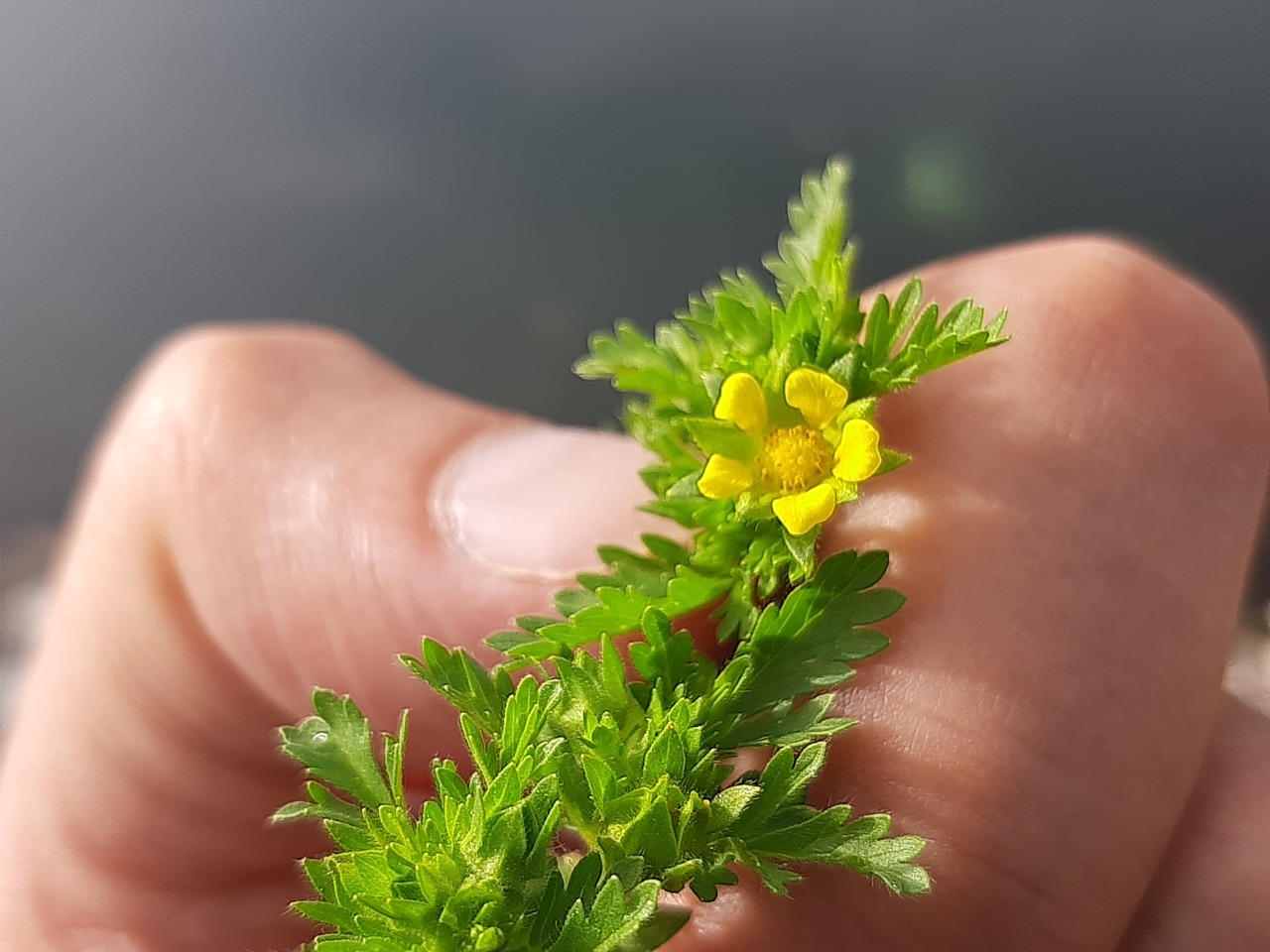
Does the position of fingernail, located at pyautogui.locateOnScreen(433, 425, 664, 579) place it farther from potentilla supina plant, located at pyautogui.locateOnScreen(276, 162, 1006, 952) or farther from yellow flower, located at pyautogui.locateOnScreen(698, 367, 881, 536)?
yellow flower, located at pyautogui.locateOnScreen(698, 367, 881, 536)

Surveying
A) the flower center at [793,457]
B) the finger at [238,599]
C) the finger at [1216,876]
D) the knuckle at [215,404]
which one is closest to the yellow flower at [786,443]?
the flower center at [793,457]

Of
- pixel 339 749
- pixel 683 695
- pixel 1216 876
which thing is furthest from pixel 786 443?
pixel 1216 876

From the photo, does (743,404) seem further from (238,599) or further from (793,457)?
(238,599)

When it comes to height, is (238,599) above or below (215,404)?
below

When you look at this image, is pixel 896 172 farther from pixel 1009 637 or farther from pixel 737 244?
pixel 1009 637

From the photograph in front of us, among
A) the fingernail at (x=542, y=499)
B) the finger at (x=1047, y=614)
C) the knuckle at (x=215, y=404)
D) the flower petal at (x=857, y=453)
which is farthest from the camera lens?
the knuckle at (x=215, y=404)

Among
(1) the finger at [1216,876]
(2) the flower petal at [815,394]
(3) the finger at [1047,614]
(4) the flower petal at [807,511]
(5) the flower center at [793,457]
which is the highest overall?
(2) the flower petal at [815,394]

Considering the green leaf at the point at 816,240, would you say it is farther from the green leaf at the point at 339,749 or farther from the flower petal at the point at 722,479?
the green leaf at the point at 339,749
